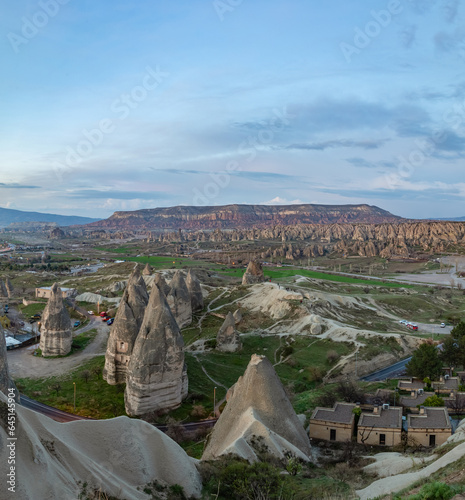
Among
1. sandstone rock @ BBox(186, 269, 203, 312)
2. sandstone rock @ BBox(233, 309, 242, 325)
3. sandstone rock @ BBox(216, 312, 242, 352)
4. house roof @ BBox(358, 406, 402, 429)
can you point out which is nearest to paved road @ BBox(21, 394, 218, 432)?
house roof @ BBox(358, 406, 402, 429)

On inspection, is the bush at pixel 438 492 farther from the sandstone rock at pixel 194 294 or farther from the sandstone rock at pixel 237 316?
the sandstone rock at pixel 194 294

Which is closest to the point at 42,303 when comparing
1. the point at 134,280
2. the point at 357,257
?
the point at 134,280

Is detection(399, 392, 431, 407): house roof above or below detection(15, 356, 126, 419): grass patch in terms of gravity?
above

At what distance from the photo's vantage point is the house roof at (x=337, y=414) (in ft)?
87.8

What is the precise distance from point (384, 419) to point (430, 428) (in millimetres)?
2720

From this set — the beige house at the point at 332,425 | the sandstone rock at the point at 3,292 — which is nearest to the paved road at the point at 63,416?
the beige house at the point at 332,425

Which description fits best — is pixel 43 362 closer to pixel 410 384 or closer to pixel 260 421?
pixel 260 421

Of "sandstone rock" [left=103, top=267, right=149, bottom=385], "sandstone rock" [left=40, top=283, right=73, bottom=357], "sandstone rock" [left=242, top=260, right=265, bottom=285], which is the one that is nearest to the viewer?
"sandstone rock" [left=103, top=267, right=149, bottom=385]

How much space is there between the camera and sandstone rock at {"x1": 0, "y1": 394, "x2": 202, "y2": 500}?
12.1 m

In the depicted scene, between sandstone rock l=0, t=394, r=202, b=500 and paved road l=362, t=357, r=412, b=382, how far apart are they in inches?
1128

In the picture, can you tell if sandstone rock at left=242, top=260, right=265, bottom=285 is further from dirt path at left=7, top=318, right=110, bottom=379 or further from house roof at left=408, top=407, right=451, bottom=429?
house roof at left=408, top=407, right=451, bottom=429

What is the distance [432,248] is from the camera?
555ft

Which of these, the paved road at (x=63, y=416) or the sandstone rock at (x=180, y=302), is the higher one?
the sandstone rock at (x=180, y=302)

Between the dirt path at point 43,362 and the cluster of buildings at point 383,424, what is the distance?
83.2 ft
